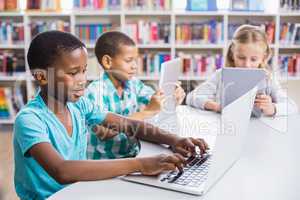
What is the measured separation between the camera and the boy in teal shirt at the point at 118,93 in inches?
74.3

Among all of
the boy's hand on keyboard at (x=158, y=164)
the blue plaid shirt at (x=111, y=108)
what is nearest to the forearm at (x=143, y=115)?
the blue plaid shirt at (x=111, y=108)

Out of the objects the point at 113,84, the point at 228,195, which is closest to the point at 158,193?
the point at 228,195

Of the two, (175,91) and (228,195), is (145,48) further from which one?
(228,195)

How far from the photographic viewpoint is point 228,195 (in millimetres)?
1108

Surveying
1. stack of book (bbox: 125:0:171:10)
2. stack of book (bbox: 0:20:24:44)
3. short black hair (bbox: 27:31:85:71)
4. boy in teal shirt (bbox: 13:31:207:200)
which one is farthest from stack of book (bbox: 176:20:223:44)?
short black hair (bbox: 27:31:85:71)

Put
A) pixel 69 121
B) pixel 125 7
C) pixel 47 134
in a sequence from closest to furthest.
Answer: pixel 47 134, pixel 69 121, pixel 125 7

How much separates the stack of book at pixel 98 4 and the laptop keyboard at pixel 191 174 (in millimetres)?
3055

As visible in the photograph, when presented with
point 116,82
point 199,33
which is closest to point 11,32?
point 199,33

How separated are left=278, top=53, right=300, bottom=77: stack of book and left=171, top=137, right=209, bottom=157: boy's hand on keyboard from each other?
3082 mm

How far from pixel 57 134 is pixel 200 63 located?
3033mm

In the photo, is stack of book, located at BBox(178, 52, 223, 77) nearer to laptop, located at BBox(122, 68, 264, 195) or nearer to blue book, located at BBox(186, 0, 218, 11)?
blue book, located at BBox(186, 0, 218, 11)

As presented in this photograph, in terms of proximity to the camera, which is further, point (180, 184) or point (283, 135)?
point (283, 135)

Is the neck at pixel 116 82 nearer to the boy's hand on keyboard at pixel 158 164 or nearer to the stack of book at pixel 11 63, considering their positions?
the boy's hand on keyboard at pixel 158 164

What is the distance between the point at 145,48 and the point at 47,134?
3151 millimetres
